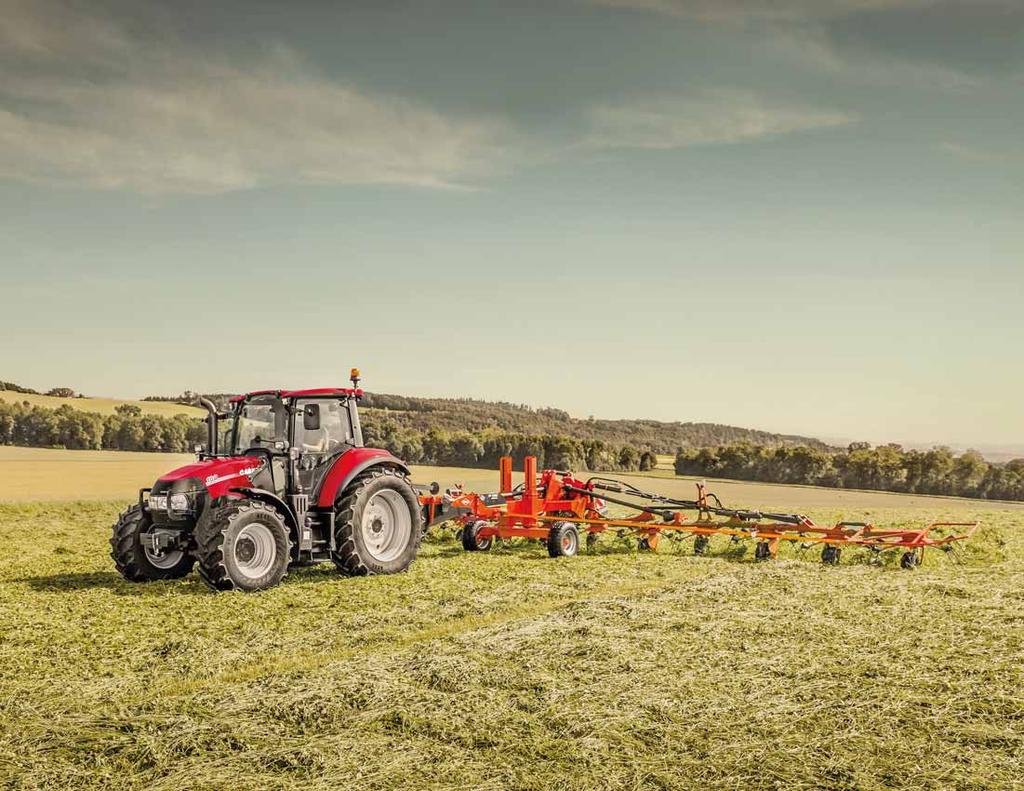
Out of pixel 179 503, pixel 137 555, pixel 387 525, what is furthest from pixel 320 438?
pixel 137 555

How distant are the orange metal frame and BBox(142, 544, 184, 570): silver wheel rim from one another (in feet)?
13.0

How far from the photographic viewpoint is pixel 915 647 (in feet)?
23.1

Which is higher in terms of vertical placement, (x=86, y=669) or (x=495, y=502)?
(x=495, y=502)

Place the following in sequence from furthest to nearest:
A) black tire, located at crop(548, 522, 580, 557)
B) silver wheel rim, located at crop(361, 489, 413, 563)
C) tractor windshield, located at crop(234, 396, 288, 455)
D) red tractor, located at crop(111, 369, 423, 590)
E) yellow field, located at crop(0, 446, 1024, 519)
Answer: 1. yellow field, located at crop(0, 446, 1024, 519)
2. black tire, located at crop(548, 522, 580, 557)
3. silver wheel rim, located at crop(361, 489, 413, 563)
4. tractor windshield, located at crop(234, 396, 288, 455)
5. red tractor, located at crop(111, 369, 423, 590)

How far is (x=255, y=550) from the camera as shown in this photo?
31.8ft

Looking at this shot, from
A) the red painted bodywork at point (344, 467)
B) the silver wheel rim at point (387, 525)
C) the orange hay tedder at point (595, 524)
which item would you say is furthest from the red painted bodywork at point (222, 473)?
the orange hay tedder at point (595, 524)

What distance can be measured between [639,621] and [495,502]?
5.89m

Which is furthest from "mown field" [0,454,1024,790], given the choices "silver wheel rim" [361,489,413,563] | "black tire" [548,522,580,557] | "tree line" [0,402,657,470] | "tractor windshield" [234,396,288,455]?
"tree line" [0,402,657,470]

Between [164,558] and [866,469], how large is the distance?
38.2 m

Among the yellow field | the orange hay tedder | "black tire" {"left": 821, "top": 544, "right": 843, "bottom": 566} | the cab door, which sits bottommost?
the yellow field

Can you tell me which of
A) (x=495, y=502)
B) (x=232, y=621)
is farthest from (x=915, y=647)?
(x=495, y=502)

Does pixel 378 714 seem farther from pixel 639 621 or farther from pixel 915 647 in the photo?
pixel 915 647

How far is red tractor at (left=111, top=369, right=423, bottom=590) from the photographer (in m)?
9.52

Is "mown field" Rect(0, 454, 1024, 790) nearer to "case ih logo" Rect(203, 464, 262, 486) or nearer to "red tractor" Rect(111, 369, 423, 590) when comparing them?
"red tractor" Rect(111, 369, 423, 590)
